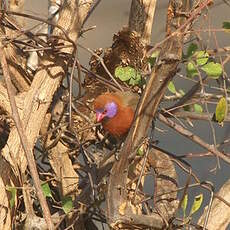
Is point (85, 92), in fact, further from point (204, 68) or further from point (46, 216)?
point (46, 216)

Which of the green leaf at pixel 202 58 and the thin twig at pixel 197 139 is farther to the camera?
the green leaf at pixel 202 58

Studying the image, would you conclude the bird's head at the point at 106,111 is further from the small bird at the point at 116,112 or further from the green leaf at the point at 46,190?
the green leaf at the point at 46,190

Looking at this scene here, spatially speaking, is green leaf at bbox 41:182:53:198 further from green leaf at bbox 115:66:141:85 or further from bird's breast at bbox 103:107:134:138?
green leaf at bbox 115:66:141:85

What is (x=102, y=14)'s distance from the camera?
3441mm

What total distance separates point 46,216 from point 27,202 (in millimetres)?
372

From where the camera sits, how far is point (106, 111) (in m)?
2.00

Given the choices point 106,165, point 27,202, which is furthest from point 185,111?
point 27,202

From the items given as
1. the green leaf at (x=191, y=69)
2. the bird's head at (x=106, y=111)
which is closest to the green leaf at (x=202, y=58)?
the green leaf at (x=191, y=69)

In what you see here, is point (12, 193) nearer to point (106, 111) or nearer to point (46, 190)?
point (46, 190)

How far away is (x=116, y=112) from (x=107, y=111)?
0.14ft

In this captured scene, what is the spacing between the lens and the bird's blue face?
1956 mm

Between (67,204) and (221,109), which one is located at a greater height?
(221,109)

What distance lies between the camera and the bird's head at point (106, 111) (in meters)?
1.95

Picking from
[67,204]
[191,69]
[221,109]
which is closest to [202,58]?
[191,69]
